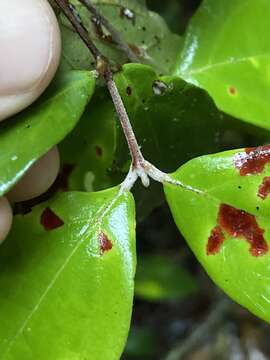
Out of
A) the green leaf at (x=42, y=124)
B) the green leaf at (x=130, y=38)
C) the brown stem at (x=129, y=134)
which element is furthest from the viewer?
the green leaf at (x=130, y=38)

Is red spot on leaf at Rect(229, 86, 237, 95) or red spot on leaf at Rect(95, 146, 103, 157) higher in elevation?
red spot on leaf at Rect(95, 146, 103, 157)

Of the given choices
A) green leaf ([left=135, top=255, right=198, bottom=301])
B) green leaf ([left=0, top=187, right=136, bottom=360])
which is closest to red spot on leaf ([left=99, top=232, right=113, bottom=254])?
green leaf ([left=0, top=187, right=136, bottom=360])

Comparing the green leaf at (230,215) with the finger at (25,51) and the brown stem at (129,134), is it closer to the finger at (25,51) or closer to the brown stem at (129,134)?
the brown stem at (129,134)

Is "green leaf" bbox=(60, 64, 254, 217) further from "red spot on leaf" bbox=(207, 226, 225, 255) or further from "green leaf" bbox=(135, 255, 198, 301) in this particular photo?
"green leaf" bbox=(135, 255, 198, 301)

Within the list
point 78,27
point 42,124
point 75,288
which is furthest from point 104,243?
point 78,27

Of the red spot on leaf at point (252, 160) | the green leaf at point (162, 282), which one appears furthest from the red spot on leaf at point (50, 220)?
the green leaf at point (162, 282)

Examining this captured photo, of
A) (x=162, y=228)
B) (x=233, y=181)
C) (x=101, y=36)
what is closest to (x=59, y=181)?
(x=101, y=36)

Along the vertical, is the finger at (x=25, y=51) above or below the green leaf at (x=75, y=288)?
above
